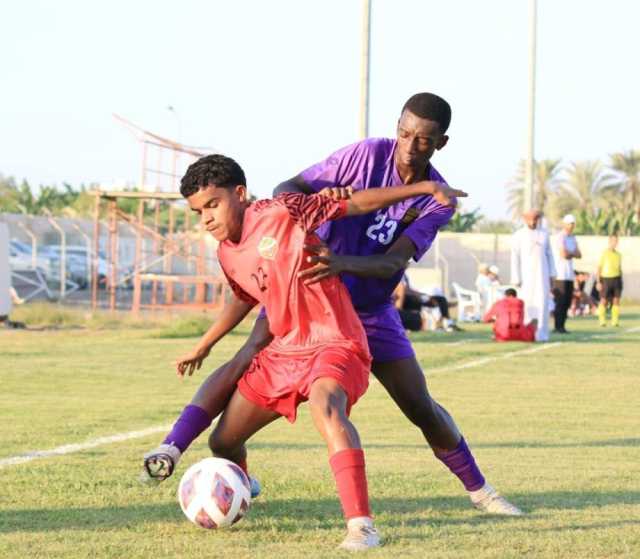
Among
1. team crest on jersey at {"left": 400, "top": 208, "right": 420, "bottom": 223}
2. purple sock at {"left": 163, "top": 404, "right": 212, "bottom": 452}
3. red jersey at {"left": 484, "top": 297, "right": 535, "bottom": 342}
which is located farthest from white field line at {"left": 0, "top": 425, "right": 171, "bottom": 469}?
red jersey at {"left": 484, "top": 297, "right": 535, "bottom": 342}

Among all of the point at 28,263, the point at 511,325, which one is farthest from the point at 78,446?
the point at 28,263

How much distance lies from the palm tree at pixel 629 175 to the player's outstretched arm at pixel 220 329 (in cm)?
6856

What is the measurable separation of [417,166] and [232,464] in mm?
1600

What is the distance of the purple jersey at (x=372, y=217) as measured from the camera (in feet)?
22.7

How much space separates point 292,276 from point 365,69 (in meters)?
18.9

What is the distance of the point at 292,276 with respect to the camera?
6.41m

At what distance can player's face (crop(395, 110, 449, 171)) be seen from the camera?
6711mm

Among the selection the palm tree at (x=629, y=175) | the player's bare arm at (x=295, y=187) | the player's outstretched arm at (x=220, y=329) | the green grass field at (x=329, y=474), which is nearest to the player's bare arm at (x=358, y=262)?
the player's bare arm at (x=295, y=187)

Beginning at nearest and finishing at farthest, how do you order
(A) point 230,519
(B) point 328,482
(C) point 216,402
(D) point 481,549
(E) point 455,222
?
(D) point 481,549
(A) point 230,519
(C) point 216,402
(B) point 328,482
(E) point 455,222

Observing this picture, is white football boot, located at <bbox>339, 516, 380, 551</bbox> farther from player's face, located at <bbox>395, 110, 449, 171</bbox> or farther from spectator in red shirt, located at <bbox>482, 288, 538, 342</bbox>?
spectator in red shirt, located at <bbox>482, 288, 538, 342</bbox>

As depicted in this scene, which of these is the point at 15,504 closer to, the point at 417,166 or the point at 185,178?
the point at 185,178

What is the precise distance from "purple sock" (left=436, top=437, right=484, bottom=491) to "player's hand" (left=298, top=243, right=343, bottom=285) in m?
1.46

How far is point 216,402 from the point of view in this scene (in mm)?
7043

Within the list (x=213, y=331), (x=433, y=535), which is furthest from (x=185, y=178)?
(x=433, y=535)
